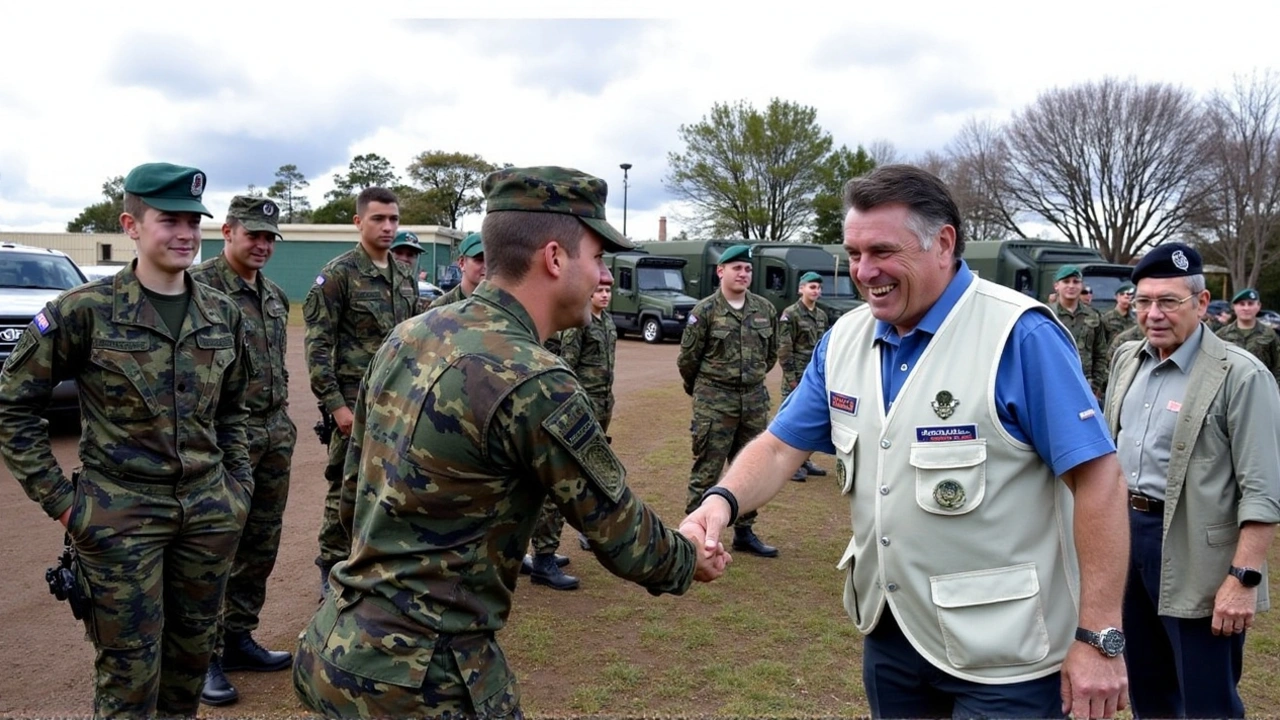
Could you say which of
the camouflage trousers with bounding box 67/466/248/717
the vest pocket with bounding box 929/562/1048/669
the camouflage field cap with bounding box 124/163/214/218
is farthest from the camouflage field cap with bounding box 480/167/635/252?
the camouflage trousers with bounding box 67/466/248/717

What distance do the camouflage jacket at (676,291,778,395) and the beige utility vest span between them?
4804 mm

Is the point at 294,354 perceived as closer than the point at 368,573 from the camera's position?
No

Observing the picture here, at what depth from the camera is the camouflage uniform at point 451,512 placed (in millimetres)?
1987

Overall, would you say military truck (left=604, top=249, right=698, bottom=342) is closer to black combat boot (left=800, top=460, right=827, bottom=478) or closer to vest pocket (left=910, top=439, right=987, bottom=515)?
black combat boot (left=800, top=460, right=827, bottom=478)

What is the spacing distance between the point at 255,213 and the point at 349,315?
978 mm

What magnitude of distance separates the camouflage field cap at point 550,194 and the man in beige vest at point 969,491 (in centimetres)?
72

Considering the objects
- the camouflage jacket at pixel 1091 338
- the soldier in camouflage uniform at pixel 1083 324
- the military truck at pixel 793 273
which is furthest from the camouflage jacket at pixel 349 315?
the military truck at pixel 793 273

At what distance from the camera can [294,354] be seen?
1972 cm

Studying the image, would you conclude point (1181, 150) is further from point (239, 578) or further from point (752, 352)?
point (239, 578)

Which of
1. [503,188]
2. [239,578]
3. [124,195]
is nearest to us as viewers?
[503,188]

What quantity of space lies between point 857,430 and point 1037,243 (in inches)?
951

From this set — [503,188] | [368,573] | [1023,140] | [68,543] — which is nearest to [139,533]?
[68,543]

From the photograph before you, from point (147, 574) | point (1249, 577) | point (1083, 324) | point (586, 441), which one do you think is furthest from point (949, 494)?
point (1083, 324)

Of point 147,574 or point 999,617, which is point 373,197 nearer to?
point 147,574
